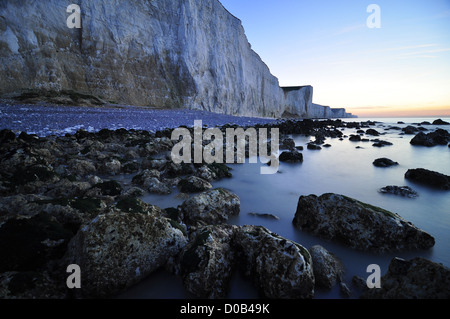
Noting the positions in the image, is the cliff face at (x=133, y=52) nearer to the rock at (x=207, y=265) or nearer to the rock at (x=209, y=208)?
the rock at (x=209, y=208)

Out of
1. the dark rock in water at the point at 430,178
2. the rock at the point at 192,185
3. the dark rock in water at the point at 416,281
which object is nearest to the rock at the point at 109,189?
the rock at the point at 192,185

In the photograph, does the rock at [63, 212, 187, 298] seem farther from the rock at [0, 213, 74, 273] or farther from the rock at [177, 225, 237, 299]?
the rock at [177, 225, 237, 299]

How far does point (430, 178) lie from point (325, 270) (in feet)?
24.0

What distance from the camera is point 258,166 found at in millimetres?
9922

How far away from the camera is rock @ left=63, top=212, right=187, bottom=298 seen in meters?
2.57

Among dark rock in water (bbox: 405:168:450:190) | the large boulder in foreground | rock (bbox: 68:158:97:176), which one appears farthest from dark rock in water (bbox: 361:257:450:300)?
rock (bbox: 68:158:97:176)

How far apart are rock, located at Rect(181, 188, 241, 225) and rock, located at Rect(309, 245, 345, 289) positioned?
Answer: 192 centimetres

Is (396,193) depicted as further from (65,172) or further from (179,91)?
(179,91)

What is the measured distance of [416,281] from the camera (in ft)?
7.34

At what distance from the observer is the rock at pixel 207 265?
8.58 feet

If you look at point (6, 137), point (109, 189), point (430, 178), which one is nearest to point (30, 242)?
point (109, 189)

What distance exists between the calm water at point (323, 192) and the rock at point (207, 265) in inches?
7.4

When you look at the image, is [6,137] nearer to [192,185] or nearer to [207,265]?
[192,185]
